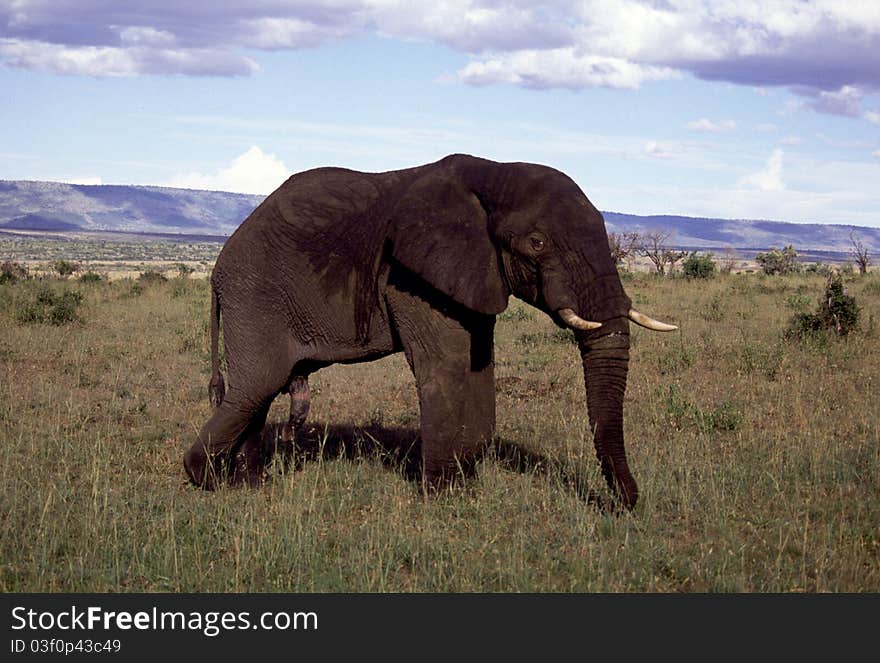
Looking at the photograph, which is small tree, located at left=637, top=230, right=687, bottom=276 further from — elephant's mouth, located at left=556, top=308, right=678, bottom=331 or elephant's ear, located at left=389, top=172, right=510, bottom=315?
elephant's mouth, located at left=556, top=308, right=678, bottom=331

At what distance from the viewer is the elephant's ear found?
24.4 ft

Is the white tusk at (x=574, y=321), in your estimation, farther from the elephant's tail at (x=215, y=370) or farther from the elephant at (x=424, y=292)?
the elephant's tail at (x=215, y=370)

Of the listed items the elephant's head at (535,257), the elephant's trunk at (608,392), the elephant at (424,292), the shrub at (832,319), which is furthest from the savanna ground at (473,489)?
the shrub at (832,319)

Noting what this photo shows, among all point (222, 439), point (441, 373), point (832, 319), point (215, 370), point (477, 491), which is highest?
point (441, 373)

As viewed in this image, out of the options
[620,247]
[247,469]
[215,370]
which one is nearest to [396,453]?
[247,469]

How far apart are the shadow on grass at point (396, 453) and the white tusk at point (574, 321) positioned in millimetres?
1324

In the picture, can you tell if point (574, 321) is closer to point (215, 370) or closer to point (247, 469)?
point (247, 469)

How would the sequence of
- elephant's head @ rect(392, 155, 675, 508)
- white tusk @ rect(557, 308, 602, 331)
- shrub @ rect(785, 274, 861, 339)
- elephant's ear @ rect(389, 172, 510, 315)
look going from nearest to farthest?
1. white tusk @ rect(557, 308, 602, 331)
2. elephant's head @ rect(392, 155, 675, 508)
3. elephant's ear @ rect(389, 172, 510, 315)
4. shrub @ rect(785, 274, 861, 339)

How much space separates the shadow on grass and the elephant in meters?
0.36

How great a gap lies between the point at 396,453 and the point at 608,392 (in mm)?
2372

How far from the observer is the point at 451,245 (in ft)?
24.6

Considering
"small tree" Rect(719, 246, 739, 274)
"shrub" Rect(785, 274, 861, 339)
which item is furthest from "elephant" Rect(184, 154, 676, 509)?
"small tree" Rect(719, 246, 739, 274)

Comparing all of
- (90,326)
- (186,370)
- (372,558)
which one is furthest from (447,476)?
(90,326)

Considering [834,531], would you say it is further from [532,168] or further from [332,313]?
[332,313]
